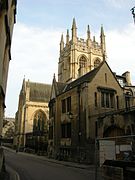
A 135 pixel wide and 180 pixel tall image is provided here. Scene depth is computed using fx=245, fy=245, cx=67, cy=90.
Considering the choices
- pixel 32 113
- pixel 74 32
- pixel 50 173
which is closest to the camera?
pixel 50 173

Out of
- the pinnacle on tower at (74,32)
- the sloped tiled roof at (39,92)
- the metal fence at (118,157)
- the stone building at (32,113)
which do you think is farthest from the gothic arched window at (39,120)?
the metal fence at (118,157)

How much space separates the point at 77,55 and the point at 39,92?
1809 cm

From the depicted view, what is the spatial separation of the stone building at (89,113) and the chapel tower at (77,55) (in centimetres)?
3988

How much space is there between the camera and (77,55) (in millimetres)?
81188

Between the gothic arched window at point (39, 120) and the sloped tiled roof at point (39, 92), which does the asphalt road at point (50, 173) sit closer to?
the gothic arched window at point (39, 120)

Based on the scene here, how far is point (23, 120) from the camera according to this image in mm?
69500

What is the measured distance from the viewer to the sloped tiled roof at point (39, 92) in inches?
2864

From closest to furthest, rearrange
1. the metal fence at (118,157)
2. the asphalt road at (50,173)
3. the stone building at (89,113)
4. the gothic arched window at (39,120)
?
the metal fence at (118,157), the asphalt road at (50,173), the stone building at (89,113), the gothic arched window at (39,120)

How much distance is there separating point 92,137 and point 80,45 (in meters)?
60.3

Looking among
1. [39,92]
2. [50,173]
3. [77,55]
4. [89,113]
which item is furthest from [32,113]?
[50,173]

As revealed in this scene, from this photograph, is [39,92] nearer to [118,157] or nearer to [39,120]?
[39,120]

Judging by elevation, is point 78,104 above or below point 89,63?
below

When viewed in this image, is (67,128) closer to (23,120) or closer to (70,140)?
(70,140)

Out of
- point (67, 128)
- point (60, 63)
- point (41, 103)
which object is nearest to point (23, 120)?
point (41, 103)
